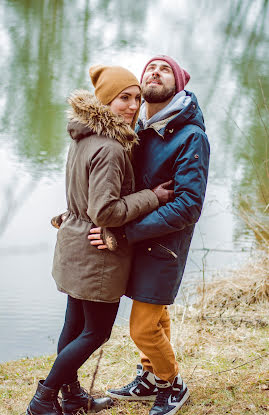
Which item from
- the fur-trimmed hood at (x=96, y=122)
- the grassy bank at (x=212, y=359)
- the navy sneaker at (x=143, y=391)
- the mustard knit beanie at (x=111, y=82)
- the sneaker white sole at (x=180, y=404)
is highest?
the mustard knit beanie at (x=111, y=82)

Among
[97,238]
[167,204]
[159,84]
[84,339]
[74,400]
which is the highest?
[159,84]

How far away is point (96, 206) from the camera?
7.27ft

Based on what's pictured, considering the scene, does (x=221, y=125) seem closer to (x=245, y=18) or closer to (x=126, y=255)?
(x=126, y=255)

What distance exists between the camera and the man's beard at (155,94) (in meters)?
2.48

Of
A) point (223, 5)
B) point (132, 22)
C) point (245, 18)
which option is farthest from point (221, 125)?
point (223, 5)

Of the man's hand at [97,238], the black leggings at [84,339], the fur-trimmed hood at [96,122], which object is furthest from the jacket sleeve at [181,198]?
the black leggings at [84,339]

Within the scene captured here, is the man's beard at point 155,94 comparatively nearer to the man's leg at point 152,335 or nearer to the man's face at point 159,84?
the man's face at point 159,84

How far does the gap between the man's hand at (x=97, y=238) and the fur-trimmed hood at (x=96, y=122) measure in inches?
14.5

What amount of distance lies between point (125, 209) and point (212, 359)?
153 cm

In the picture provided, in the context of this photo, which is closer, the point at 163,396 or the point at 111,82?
the point at 111,82

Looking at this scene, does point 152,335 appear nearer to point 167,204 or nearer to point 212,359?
point 167,204

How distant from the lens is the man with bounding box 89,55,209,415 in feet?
7.59

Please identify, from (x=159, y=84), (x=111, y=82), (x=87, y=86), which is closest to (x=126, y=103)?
(x=111, y=82)

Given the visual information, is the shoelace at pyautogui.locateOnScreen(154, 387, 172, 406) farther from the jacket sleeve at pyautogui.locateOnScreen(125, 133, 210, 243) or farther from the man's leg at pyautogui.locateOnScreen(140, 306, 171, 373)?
the jacket sleeve at pyautogui.locateOnScreen(125, 133, 210, 243)
